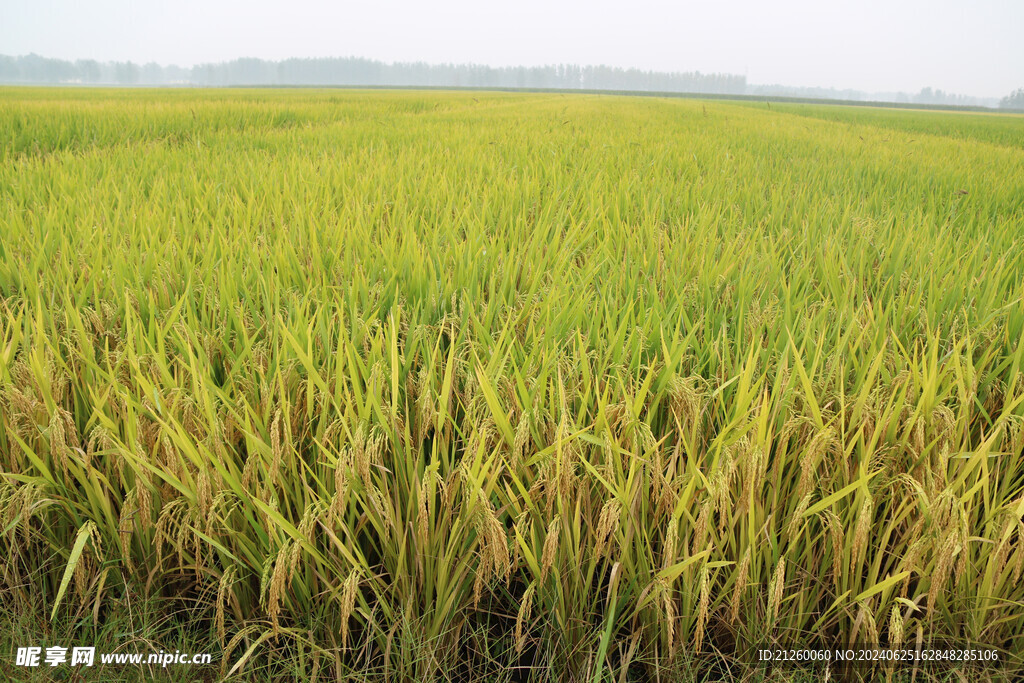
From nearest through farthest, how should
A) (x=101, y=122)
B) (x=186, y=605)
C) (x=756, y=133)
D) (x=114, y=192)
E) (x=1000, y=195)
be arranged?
(x=186, y=605)
(x=114, y=192)
(x=1000, y=195)
(x=101, y=122)
(x=756, y=133)

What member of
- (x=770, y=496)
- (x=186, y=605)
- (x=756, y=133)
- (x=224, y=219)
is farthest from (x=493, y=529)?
(x=756, y=133)

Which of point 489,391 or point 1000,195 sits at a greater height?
point 1000,195

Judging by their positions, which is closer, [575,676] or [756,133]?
[575,676]

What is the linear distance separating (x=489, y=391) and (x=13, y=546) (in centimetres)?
92

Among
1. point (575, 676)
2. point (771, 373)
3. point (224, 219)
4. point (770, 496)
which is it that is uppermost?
point (224, 219)

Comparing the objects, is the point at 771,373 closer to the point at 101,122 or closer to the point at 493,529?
the point at 493,529

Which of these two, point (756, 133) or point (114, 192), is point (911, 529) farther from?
point (756, 133)

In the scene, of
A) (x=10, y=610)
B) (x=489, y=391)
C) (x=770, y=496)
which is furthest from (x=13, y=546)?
(x=770, y=496)

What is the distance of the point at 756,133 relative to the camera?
23.1ft

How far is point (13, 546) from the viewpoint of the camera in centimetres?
104

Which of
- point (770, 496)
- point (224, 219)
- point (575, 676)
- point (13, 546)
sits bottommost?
point (575, 676)

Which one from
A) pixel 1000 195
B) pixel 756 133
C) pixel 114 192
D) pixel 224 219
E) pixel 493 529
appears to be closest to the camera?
pixel 493 529

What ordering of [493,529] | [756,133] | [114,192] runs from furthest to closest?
[756,133] < [114,192] < [493,529]

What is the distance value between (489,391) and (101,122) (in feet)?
24.0
